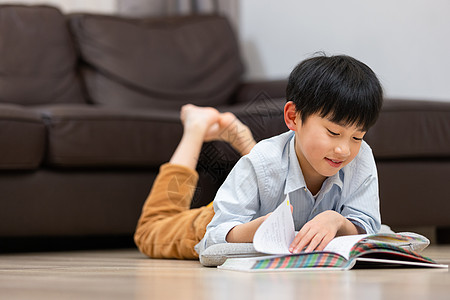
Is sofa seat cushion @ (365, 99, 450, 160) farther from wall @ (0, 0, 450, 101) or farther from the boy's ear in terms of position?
the boy's ear

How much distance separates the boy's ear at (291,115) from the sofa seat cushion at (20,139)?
2.78ft

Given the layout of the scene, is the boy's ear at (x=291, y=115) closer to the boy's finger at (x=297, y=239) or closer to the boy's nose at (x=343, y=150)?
the boy's nose at (x=343, y=150)

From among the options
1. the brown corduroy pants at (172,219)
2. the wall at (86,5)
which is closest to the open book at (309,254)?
the brown corduroy pants at (172,219)

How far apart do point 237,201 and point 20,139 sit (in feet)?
2.63

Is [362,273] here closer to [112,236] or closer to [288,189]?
[288,189]

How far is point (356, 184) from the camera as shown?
1.31 meters

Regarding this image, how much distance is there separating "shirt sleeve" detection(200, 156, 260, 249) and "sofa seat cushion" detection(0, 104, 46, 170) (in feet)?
2.46

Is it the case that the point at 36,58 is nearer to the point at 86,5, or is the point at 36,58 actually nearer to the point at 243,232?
the point at 86,5

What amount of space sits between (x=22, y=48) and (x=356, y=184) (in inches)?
63.2

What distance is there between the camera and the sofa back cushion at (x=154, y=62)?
2607mm

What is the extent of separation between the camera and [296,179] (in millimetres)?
1273

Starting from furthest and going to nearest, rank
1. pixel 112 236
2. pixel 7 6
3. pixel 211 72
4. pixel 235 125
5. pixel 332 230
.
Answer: pixel 211 72 < pixel 7 6 < pixel 112 236 < pixel 235 125 < pixel 332 230

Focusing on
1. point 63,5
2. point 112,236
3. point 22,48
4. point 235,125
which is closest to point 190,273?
point 235,125

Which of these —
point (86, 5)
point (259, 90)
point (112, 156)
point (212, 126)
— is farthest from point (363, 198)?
point (86, 5)
